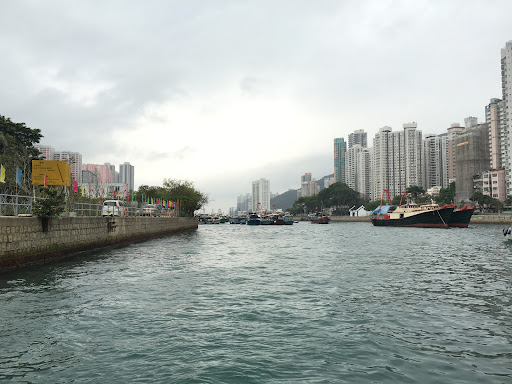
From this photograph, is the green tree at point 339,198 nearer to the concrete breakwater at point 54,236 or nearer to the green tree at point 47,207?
the concrete breakwater at point 54,236

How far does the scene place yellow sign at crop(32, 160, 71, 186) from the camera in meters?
21.9

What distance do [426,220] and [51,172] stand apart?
6783 centimetres

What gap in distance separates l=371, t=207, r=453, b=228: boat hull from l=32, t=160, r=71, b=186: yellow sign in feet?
214

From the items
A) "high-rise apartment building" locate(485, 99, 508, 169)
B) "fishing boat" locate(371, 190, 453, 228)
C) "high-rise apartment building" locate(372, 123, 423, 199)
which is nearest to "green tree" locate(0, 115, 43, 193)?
"fishing boat" locate(371, 190, 453, 228)

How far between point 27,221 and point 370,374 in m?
16.4

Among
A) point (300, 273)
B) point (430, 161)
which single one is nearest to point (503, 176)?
point (430, 161)

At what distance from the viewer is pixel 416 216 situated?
239 feet

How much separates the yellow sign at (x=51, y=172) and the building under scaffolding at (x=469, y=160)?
437 ft

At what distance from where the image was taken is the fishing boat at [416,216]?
69125 mm

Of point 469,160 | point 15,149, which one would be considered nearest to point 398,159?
point 469,160

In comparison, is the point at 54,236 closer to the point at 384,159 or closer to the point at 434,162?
the point at 384,159

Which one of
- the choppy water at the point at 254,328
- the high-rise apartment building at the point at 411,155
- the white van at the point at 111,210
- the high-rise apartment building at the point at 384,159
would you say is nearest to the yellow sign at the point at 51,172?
the choppy water at the point at 254,328

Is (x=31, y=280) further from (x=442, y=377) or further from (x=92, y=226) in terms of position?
(x=442, y=377)

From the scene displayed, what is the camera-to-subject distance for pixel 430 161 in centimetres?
19562
